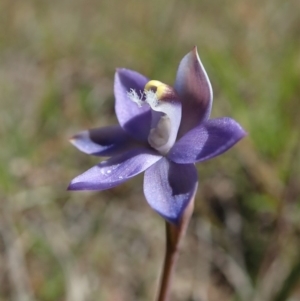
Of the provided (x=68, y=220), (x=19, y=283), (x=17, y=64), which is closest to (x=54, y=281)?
(x=19, y=283)

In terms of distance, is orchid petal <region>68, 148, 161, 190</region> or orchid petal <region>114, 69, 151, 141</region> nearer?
orchid petal <region>68, 148, 161, 190</region>

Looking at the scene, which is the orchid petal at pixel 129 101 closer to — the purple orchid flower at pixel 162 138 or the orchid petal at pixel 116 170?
the purple orchid flower at pixel 162 138

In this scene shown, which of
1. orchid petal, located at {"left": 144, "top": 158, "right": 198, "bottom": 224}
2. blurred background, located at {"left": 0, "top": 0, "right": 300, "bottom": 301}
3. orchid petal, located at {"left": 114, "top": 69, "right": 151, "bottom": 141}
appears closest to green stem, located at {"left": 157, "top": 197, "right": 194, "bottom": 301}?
orchid petal, located at {"left": 144, "top": 158, "right": 198, "bottom": 224}

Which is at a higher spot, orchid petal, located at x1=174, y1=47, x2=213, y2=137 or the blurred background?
orchid petal, located at x1=174, y1=47, x2=213, y2=137

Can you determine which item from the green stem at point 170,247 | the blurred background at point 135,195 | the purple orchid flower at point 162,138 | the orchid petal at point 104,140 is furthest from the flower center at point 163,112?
the blurred background at point 135,195

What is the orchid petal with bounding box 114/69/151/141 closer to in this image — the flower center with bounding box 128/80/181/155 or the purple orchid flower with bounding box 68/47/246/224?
the purple orchid flower with bounding box 68/47/246/224

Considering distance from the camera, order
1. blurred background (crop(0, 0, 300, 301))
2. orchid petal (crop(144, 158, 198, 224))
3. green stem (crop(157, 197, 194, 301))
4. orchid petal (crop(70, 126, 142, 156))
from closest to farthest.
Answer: orchid petal (crop(144, 158, 198, 224)) → green stem (crop(157, 197, 194, 301)) → orchid petal (crop(70, 126, 142, 156)) → blurred background (crop(0, 0, 300, 301))

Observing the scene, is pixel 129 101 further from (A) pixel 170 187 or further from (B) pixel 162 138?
(A) pixel 170 187

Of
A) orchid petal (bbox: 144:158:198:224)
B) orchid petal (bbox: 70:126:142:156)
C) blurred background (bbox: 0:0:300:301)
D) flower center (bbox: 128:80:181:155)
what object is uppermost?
flower center (bbox: 128:80:181:155)
